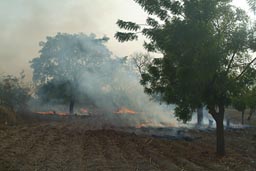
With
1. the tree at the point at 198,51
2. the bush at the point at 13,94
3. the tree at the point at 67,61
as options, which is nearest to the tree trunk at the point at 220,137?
the tree at the point at 198,51

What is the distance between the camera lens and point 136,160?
1288 centimetres

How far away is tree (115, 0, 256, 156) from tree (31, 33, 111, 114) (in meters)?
36.4

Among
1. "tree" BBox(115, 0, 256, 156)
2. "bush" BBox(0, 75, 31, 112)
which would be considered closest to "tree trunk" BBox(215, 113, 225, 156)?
"tree" BBox(115, 0, 256, 156)

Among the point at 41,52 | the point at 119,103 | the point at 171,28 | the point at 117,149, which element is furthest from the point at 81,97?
the point at 171,28

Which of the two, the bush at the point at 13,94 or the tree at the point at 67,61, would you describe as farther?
the tree at the point at 67,61

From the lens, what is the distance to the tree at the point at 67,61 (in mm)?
Result: 50031

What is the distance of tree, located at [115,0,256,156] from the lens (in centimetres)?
1278

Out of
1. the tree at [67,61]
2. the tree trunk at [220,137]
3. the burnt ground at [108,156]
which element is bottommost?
the burnt ground at [108,156]

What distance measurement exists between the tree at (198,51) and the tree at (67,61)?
3641 centimetres

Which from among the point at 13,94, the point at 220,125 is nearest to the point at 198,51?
the point at 220,125

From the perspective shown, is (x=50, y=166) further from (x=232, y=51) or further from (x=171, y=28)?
(x=232, y=51)

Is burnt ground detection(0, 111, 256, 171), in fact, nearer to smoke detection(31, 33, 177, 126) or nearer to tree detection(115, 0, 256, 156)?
tree detection(115, 0, 256, 156)

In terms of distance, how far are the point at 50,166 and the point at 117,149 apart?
180 inches

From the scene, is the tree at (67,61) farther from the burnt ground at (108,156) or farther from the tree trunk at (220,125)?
the tree trunk at (220,125)
